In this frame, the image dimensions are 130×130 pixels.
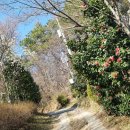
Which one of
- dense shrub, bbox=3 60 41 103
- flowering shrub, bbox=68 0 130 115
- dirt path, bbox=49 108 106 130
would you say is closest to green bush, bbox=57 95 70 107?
dense shrub, bbox=3 60 41 103

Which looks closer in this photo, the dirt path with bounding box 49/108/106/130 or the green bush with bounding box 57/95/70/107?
the dirt path with bounding box 49/108/106/130

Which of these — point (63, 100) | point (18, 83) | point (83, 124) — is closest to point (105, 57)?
point (83, 124)

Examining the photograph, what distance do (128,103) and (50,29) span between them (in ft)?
150

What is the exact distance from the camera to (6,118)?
1717cm

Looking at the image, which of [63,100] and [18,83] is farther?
[63,100]

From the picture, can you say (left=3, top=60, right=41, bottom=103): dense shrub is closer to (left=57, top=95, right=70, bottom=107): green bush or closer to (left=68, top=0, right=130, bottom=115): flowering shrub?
(left=57, top=95, right=70, bottom=107): green bush

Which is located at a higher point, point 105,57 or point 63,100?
point 105,57

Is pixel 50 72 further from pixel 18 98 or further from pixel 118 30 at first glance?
pixel 118 30

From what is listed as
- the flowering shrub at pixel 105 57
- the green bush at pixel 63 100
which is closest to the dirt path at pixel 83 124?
the flowering shrub at pixel 105 57

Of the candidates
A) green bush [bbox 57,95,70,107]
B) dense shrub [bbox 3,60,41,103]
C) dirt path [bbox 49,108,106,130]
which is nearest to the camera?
dirt path [bbox 49,108,106,130]

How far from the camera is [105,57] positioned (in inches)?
518

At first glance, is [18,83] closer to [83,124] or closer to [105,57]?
[83,124]

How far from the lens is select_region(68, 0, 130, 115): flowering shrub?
12.9 meters

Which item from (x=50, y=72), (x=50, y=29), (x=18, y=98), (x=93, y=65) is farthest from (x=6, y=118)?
(x=50, y=72)
